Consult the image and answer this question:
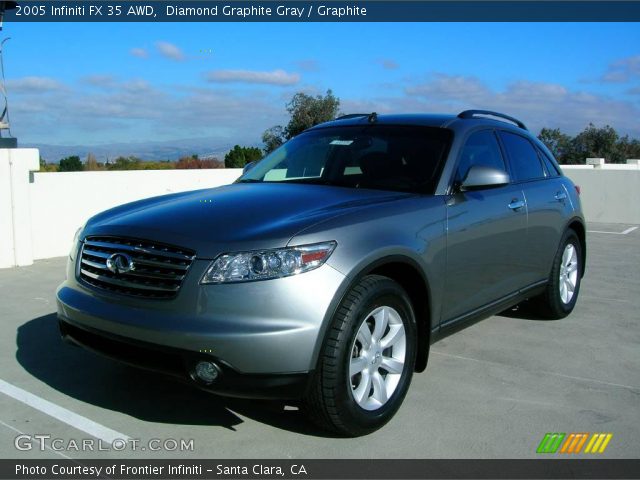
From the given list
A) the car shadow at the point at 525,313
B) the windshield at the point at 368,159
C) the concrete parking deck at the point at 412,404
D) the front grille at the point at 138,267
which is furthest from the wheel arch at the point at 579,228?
the front grille at the point at 138,267

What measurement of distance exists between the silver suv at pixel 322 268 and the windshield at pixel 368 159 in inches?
0.5

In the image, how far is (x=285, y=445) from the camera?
3422 mm

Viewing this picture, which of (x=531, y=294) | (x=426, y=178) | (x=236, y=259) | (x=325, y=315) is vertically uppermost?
(x=426, y=178)

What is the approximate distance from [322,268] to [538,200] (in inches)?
114

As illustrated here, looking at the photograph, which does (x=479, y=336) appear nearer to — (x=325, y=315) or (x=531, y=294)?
(x=531, y=294)

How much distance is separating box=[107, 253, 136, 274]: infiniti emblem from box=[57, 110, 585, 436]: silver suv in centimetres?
A: 1

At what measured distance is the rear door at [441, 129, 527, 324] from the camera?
4.22 metres

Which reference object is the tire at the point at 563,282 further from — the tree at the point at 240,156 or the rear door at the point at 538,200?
the tree at the point at 240,156

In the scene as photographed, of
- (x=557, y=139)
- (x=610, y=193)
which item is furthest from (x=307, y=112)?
(x=557, y=139)

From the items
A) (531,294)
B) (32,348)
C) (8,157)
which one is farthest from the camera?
(8,157)

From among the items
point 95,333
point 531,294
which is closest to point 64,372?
point 95,333

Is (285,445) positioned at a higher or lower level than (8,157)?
lower

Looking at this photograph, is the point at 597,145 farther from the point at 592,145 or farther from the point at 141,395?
the point at 141,395

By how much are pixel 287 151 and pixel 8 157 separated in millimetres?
4926
